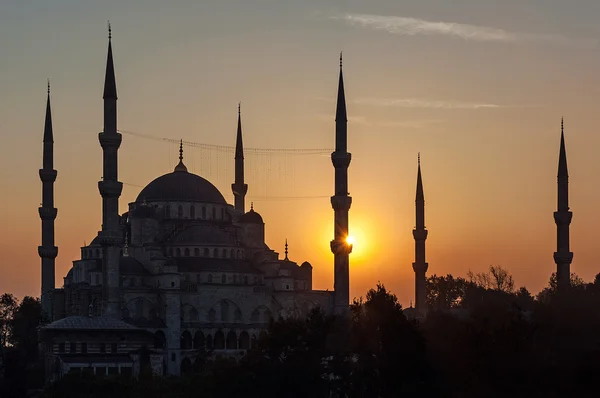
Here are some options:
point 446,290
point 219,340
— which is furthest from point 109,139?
point 446,290

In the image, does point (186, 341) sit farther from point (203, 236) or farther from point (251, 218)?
point (251, 218)

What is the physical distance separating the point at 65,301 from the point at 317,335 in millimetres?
26797

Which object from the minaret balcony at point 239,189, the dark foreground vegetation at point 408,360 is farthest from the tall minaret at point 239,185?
the dark foreground vegetation at point 408,360

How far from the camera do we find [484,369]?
1783 inches

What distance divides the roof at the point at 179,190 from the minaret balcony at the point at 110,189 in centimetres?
1326

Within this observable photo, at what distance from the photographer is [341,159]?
7344 cm

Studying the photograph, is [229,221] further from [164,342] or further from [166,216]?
[164,342]

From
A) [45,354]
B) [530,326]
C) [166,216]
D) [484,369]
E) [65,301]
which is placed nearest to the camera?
[484,369]

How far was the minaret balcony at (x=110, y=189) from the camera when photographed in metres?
70.3

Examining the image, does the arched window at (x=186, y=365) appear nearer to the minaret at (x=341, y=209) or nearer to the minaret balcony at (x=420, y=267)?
the minaret at (x=341, y=209)

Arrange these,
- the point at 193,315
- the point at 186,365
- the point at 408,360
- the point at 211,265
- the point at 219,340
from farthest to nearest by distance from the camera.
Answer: the point at 211,265, the point at 219,340, the point at 193,315, the point at 186,365, the point at 408,360

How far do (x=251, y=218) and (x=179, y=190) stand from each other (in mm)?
4682

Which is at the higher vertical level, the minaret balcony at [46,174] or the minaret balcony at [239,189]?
the minaret balcony at [239,189]

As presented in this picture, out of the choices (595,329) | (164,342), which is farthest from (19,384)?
(595,329)
